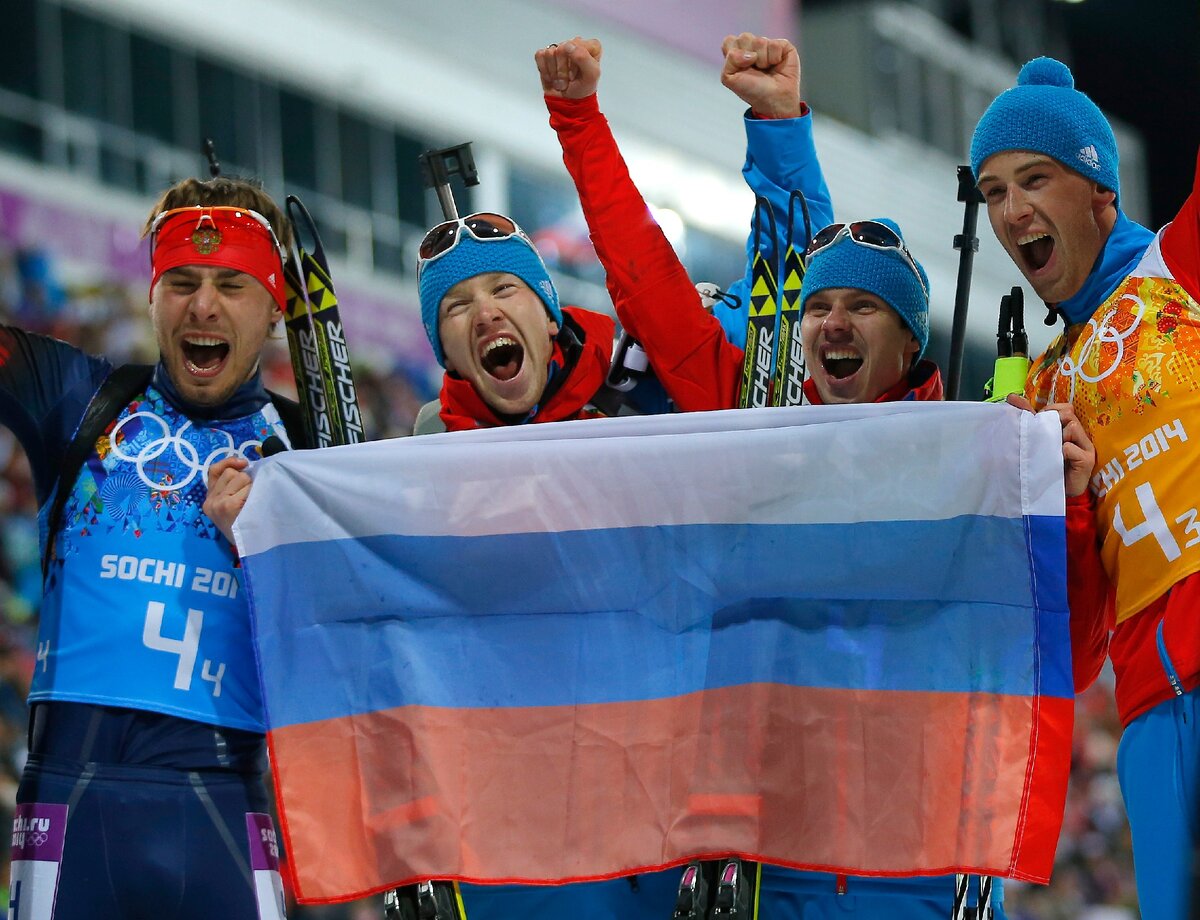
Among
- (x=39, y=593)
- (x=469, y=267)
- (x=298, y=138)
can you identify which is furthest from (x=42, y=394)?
(x=298, y=138)

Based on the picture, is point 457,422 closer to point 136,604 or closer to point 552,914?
point 136,604

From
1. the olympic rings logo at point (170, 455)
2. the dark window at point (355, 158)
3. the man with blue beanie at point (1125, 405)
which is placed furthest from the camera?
the dark window at point (355, 158)

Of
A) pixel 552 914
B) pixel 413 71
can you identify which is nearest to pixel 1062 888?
pixel 413 71

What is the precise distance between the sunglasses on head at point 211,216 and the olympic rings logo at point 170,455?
16.5 inches

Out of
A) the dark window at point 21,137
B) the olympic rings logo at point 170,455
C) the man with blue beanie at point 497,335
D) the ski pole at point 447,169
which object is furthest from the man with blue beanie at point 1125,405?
the dark window at point 21,137

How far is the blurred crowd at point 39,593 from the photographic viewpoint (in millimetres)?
8492

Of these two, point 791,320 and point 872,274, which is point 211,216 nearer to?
point 791,320

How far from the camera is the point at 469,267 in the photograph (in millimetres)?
3908

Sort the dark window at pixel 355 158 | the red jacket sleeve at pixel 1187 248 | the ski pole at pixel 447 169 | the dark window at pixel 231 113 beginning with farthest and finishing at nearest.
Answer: the dark window at pixel 355 158 → the dark window at pixel 231 113 → the ski pole at pixel 447 169 → the red jacket sleeve at pixel 1187 248

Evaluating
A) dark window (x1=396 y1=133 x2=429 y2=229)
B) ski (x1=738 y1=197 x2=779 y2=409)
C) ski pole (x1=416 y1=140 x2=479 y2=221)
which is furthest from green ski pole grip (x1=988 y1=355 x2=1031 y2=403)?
dark window (x1=396 y1=133 x2=429 y2=229)

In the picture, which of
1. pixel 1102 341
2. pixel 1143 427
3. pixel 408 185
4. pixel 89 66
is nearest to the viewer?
pixel 1143 427

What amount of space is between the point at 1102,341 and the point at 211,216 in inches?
77.1

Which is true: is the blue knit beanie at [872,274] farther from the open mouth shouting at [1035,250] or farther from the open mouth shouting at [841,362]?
the open mouth shouting at [1035,250]

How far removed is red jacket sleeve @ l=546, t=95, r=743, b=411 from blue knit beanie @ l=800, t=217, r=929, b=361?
284 mm
